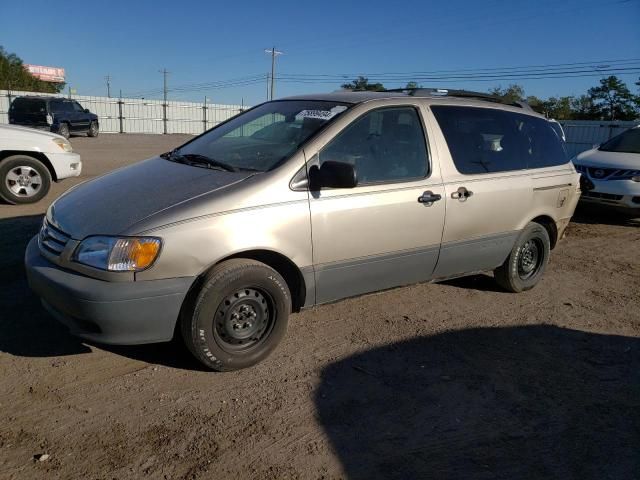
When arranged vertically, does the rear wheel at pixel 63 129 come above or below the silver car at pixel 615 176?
above

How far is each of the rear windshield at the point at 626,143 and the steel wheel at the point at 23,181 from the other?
366 inches

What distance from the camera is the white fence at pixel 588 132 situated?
2028cm

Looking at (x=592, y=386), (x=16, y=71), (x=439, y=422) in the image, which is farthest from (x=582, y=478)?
(x=16, y=71)

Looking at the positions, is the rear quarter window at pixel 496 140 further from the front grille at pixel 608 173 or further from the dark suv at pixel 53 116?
the dark suv at pixel 53 116

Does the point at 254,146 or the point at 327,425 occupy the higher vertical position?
the point at 254,146

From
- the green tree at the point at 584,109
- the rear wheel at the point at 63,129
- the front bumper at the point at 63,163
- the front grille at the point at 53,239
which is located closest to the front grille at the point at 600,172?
the front grille at the point at 53,239

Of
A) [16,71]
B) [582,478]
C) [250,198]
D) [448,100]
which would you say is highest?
[16,71]

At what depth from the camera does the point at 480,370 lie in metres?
3.56

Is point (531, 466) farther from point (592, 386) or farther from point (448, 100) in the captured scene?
point (448, 100)

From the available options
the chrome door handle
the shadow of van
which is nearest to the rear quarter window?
the chrome door handle

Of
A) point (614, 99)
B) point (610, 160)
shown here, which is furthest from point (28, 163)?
point (614, 99)

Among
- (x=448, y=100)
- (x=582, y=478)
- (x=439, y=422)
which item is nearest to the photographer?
(x=582, y=478)

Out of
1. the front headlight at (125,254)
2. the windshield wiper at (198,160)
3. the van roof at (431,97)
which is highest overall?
the van roof at (431,97)

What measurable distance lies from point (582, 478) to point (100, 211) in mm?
2974
